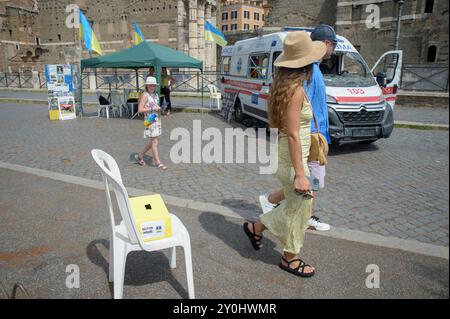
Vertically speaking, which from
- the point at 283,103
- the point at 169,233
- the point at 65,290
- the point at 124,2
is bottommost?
the point at 65,290

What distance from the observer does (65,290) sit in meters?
2.85

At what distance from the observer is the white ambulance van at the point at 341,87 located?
24.1 feet

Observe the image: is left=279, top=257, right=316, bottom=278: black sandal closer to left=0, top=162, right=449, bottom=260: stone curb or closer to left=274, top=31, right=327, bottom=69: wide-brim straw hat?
left=0, top=162, right=449, bottom=260: stone curb

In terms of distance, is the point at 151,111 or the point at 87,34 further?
the point at 87,34

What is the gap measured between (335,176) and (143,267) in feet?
13.2

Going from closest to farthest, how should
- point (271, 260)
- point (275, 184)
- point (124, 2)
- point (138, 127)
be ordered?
point (271, 260) → point (275, 184) → point (138, 127) → point (124, 2)

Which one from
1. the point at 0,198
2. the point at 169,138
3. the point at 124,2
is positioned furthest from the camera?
the point at 124,2

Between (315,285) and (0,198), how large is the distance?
14.7ft

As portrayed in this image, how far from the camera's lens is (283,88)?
2652 millimetres

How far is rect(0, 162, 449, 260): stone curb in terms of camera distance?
137 inches

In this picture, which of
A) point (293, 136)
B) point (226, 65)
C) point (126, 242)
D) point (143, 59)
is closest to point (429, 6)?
point (226, 65)

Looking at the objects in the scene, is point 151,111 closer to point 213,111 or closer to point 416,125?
point 213,111
